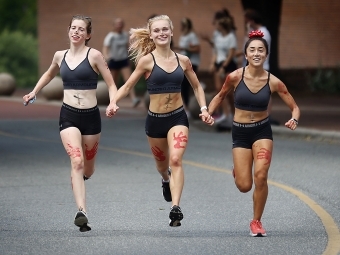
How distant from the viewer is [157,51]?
9.55 m

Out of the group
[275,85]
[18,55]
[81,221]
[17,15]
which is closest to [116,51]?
[275,85]

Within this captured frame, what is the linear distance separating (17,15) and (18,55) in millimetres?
11998

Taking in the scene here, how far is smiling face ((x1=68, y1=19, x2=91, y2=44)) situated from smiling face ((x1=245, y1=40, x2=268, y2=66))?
4.91 feet

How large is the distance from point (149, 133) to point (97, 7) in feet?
103

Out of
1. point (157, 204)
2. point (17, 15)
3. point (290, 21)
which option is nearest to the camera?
point (157, 204)

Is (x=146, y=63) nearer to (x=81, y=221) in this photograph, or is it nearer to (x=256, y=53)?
(x=256, y=53)

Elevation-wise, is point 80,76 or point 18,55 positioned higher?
point 80,76

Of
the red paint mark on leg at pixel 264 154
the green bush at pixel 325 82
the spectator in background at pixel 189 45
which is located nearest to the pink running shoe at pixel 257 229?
the red paint mark on leg at pixel 264 154

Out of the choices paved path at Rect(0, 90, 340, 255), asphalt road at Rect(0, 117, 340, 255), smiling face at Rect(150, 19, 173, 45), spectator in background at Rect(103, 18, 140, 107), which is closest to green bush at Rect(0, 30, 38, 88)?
spectator in background at Rect(103, 18, 140, 107)

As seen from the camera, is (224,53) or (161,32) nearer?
(161,32)

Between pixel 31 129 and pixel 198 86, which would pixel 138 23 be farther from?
pixel 198 86

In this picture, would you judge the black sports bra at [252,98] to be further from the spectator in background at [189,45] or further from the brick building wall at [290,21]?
the brick building wall at [290,21]

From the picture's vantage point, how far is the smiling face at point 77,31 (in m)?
9.48

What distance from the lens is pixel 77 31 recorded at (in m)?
9.48
